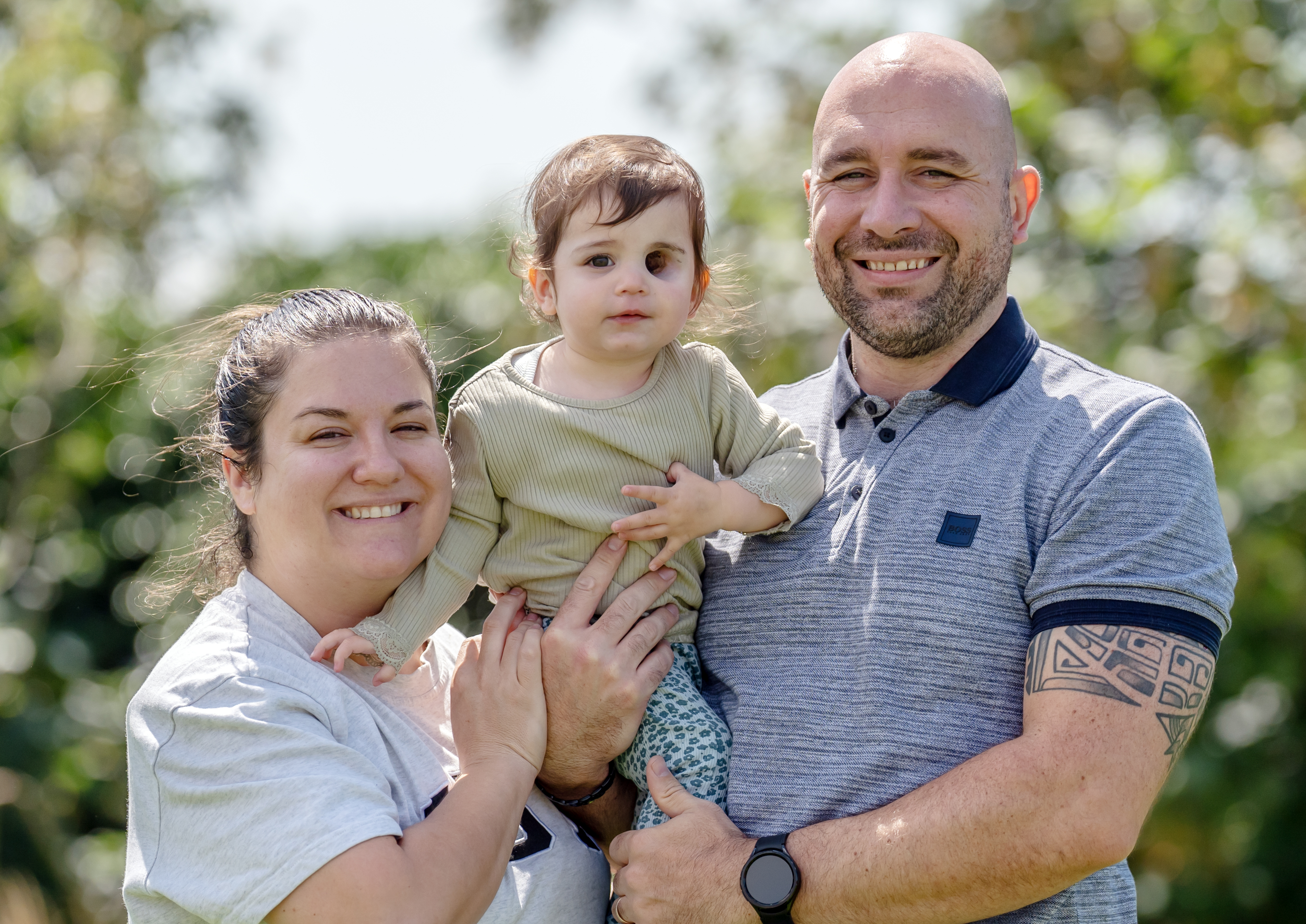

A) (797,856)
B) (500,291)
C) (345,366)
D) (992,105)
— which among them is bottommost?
(500,291)

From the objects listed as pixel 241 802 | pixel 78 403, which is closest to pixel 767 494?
pixel 241 802

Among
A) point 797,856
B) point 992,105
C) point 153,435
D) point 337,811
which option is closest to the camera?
point 337,811

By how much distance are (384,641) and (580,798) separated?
594 mm

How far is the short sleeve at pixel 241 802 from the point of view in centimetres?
207

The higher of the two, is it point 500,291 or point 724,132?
point 724,132

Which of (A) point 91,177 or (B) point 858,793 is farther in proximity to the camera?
(A) point 91,177

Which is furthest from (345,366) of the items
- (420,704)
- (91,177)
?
(91,177)

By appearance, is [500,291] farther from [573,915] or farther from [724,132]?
[573,915]

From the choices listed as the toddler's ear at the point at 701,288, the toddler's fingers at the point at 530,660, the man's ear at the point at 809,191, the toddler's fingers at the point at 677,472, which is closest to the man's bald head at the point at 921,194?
the man's ear at the point at 809,191

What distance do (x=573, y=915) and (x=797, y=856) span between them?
1.72 ft

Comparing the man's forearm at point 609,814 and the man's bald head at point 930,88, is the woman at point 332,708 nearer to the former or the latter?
the man's forearm at point 609,814

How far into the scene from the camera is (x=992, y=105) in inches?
110

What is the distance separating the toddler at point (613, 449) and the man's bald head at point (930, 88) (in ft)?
1.48

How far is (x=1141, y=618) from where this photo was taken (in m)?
2.17
